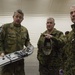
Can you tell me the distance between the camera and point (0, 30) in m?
3.40

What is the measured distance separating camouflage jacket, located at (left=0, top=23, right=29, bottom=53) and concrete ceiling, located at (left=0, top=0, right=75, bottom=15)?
4439 mm

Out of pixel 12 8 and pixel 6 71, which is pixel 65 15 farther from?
pixel 6 71

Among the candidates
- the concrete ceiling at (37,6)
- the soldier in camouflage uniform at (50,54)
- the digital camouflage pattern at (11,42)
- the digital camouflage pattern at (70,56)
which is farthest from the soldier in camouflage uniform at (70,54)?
the concrete ceiling at (37,6)

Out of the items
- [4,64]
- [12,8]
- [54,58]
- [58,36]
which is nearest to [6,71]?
[4,64]

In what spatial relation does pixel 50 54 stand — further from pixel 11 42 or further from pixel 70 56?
pixel 70 56

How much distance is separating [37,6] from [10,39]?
16.0 feet

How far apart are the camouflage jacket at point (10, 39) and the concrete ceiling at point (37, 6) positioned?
4.44 m

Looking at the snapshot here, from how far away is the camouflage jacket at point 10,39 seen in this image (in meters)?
3.39

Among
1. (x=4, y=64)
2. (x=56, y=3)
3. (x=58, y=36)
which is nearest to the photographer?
(x=4, y=64)

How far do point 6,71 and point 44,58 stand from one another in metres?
0.68

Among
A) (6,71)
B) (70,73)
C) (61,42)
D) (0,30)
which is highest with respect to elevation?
(0,30)

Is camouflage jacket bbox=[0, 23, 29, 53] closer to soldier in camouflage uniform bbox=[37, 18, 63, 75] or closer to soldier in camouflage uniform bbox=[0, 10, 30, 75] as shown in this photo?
soldier in camouflage uniform bbox=[0, 10, 30, 75]

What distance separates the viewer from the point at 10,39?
3.40 m

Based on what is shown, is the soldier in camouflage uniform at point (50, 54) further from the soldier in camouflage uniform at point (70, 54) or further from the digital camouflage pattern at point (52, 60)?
the soldier in camouflage uniform at point (70, 54)
